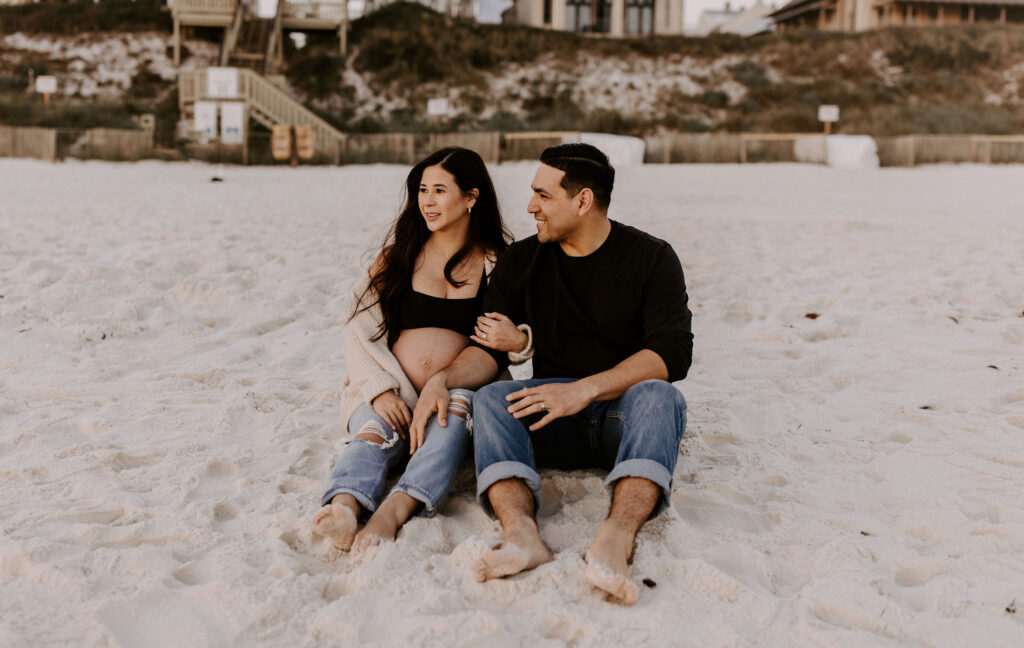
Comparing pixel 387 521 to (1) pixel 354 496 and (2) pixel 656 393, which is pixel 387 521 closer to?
(1) pixel 354 496

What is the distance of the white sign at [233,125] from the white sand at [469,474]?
1394cm

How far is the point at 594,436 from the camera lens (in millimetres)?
2936

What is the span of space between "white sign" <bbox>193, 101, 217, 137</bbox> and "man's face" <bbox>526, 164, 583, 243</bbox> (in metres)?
19.6

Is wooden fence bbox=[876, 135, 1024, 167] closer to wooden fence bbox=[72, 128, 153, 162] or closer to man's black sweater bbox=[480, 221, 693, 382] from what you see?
wooden fence bbox=[72, 128, 153, 162]

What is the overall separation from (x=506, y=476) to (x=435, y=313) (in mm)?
892

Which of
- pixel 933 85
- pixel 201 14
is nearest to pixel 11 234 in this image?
pixel 201 14

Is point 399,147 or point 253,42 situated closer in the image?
point 399,147

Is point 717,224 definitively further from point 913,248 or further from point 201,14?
point 201,14

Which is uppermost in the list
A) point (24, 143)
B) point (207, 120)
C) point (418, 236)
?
point (207, 120)

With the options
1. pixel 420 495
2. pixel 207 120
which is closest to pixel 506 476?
pixel 420 495

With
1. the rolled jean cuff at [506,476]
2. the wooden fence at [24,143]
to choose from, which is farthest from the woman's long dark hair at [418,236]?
the wooden fence at [24,143]

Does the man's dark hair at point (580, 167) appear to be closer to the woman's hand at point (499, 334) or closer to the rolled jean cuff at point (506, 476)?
the woman's hand at point (499, 334)

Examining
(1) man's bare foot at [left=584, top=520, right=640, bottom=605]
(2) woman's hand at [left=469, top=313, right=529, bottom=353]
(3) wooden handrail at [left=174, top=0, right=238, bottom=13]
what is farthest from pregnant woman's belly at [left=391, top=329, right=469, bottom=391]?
(3) wooden handrail at [left=174, top=0, right=238, bottom=13]

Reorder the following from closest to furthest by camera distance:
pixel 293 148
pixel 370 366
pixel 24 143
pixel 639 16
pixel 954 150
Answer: pixel 370 366, pixel 24 143, pixel 293 148, pixel 954 150, pixel 639 16
